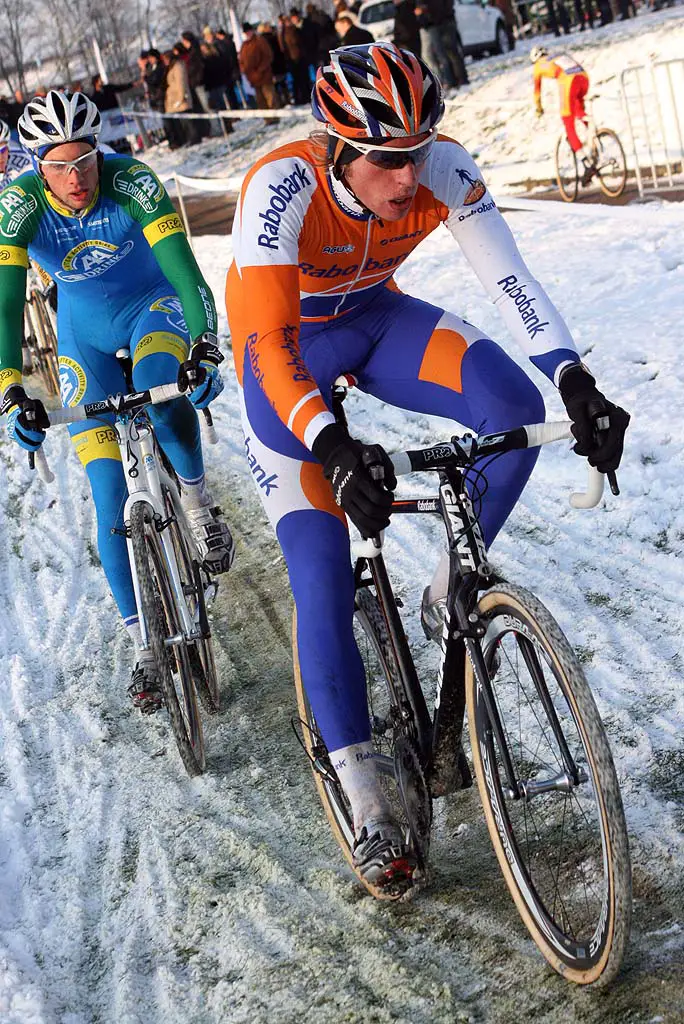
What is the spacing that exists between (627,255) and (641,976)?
26.1 ft

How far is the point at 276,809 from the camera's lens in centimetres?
429

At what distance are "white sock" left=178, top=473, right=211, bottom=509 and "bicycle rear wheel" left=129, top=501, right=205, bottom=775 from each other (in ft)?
3.01

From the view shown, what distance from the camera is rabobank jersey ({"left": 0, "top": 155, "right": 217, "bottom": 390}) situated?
5.04 m

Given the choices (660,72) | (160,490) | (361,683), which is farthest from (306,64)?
(361,683)

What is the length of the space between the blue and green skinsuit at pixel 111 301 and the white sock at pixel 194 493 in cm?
5

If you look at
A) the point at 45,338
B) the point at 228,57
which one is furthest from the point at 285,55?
the point at 45,338

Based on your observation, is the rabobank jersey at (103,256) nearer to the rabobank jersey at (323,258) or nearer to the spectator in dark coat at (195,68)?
the rabobank jersey at (323,258)

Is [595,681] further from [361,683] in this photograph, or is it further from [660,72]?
[660,72]

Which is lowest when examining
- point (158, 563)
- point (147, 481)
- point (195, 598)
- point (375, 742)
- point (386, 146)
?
point (375, 742)

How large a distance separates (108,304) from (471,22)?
23061 millimetres

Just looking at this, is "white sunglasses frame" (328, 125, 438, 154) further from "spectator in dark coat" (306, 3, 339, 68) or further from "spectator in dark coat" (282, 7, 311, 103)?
"spectator in dark coat" (282, 7, 311, 103)

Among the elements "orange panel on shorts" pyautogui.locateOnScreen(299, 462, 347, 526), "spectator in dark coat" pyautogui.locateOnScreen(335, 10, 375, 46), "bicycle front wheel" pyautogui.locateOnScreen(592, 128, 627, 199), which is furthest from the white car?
"orange panel on shorts" pyautogui.locateOnScreen(299, 462, 347, 526)

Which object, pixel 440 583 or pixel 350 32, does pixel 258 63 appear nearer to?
pixel 350 32

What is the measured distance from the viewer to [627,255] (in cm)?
988
